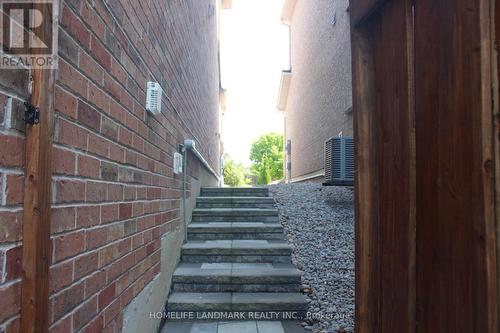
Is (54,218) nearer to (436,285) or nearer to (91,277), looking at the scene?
(91,277)

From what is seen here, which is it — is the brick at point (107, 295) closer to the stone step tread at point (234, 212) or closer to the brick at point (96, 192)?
the brick at point (96, 192)

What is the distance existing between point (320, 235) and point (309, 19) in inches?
317

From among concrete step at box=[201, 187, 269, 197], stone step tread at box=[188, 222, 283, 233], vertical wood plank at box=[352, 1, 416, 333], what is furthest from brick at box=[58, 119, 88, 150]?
concrete step at box=[201, 187, 269, 197]

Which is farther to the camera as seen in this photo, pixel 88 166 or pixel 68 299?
pixel 88 166

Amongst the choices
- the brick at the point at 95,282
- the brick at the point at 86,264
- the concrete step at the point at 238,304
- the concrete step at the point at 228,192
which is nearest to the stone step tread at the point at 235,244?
the concrete step at the point at 238,304

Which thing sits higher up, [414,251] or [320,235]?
[414,251]

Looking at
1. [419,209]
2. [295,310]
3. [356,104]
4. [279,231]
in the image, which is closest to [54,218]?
[419,209]

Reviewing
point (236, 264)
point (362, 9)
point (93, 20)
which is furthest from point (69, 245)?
point (236, 264)

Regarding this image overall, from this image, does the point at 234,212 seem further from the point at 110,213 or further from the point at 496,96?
the point at 496,96

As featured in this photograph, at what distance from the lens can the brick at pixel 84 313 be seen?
124 cm

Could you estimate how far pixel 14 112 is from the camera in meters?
0.88

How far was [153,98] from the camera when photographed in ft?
7.59

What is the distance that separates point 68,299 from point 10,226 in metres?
0.43

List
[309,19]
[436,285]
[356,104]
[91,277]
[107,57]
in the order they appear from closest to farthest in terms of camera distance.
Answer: [436,285], [91,277], [107,57], [356,104], [309,19]
